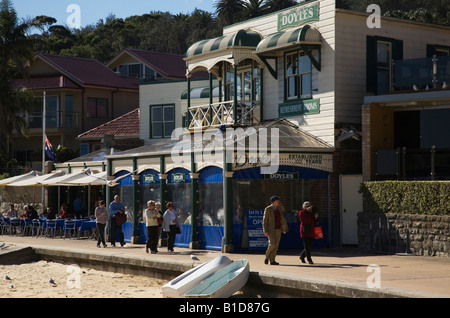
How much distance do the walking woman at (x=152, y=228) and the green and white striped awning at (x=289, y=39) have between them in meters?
7.09

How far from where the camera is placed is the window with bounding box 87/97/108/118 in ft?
169

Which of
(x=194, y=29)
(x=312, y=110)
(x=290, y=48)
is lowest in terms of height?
(x=312, y=110)

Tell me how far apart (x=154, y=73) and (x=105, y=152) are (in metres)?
17.2

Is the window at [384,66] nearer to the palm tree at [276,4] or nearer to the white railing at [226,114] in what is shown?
the white railing at [226,114]

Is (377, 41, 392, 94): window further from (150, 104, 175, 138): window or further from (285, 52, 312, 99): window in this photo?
(150, 104, 175, 138): window

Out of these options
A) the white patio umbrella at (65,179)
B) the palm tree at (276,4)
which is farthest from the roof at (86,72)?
the palm tree at (276,4)

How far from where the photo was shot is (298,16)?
26.8 m

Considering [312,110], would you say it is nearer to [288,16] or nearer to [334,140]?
[334,140]

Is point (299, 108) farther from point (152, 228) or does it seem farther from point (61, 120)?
point (61, 120)

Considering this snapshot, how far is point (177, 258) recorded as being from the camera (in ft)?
69.8

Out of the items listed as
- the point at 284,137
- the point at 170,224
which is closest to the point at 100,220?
the point at 170,224

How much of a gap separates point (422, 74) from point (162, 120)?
20113 mm

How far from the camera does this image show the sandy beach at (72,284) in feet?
63.3
